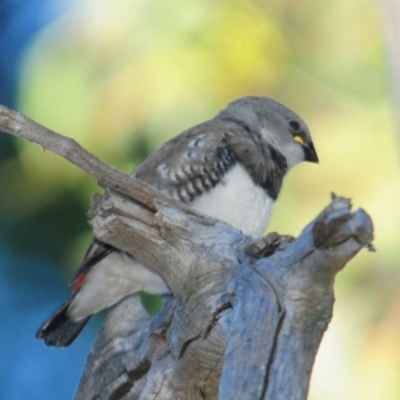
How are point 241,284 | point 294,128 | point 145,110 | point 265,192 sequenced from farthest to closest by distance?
point 145,110, point 294,128, point 265,192, point 241,284

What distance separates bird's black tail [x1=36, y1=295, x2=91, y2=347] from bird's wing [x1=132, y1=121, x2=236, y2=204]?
0.36 metres

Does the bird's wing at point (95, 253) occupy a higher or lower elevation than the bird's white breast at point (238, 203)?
lower

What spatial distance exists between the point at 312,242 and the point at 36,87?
168 centimetres

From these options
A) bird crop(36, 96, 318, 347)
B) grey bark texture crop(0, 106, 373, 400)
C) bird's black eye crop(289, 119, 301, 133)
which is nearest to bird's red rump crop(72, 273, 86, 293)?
bird crop(36, 96, 318, 347)

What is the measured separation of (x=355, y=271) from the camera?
2.44m

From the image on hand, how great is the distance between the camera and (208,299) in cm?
133

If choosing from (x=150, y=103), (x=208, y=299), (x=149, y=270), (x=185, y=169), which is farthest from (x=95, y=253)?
(x=150, y=103)

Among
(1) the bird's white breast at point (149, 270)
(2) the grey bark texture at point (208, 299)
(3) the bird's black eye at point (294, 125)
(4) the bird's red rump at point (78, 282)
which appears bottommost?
(2) the grey bark texture at point (208, 299)

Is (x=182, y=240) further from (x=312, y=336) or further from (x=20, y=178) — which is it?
(x=20, y=178)

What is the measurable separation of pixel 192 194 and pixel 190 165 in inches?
2.9

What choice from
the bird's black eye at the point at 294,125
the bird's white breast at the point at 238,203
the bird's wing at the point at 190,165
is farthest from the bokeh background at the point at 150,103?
the bird's wing at the point at 190,165

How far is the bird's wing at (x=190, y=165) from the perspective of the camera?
189cm

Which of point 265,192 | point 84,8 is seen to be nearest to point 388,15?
point 265,192

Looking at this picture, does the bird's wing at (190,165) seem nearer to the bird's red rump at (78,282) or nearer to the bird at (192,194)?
the bird at (192,194)
